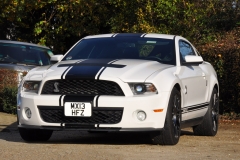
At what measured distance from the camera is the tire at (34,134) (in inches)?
395

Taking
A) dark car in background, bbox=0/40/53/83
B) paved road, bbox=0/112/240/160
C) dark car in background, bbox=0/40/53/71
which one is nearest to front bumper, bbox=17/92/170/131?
paved road, bbox=0/112/240/160

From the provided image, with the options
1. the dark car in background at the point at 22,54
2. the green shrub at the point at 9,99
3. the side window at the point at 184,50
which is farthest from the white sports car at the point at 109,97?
the dark car in background at the point at 22,54

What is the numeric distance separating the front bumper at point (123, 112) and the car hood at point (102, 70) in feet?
0.86

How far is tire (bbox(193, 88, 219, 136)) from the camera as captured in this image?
37.9ft

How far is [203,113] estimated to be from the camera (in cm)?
1131

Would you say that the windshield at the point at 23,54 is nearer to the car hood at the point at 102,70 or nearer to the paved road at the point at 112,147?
the paved road at the point at 112,147

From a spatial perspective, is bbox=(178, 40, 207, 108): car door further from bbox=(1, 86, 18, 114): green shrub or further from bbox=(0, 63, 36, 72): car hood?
bbox=(0, 63, 36, 72): car hood

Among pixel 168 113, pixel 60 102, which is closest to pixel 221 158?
pixel 168 113

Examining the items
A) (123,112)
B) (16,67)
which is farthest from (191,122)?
(16,67)

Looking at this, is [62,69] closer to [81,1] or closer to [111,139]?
[111,139]

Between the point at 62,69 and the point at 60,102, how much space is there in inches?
21.7

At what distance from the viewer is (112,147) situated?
30.8 ft

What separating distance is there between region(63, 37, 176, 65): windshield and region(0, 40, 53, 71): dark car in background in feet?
18.3

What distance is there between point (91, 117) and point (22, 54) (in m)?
8.34
